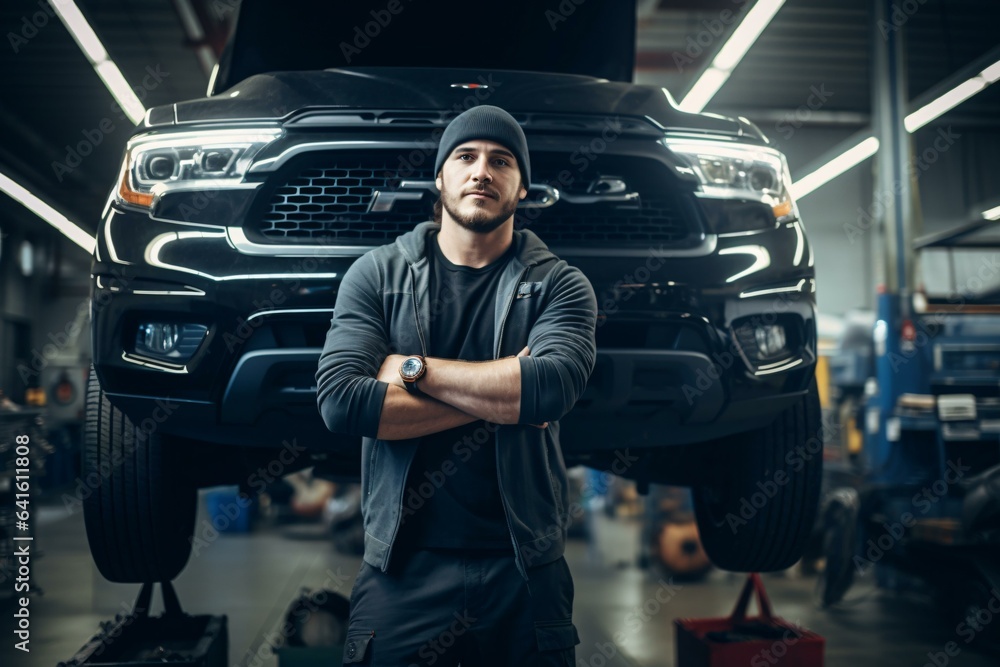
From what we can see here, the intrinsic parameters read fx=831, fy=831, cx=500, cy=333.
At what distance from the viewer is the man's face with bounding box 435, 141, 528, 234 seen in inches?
59.6

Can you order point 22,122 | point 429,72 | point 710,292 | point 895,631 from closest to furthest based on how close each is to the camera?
point 710,292 < point 429,72 < point 895,631 < point 22,122

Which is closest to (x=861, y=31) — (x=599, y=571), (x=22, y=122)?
(x=599, y=571)

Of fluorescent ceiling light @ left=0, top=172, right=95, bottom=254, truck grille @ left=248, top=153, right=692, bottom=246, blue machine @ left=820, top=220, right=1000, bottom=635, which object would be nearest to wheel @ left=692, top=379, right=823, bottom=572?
truck grille @ left=248, top=153, right=692, bottom=246

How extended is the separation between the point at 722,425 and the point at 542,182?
678 mm

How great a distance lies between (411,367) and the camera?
4.77 feet

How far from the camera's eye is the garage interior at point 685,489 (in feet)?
13.8

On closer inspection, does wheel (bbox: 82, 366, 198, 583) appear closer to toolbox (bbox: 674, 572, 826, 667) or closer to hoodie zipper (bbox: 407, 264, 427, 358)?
hoodie zipper (bbox: 407, 264, 427, 358)

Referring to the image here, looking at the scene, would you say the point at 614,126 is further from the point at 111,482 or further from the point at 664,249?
the point at 111,482

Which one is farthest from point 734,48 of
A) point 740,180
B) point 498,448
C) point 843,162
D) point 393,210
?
point 498,448

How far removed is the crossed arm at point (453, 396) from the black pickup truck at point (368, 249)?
0.95 ft

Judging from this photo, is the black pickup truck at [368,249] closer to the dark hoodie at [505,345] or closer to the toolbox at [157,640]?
the dark hoodie at [505,345]

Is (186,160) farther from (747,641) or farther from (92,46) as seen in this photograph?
(92,46)

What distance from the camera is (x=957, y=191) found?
1342cm

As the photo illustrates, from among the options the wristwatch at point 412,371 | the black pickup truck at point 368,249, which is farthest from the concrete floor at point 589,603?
the wristwatch at point 412,371
